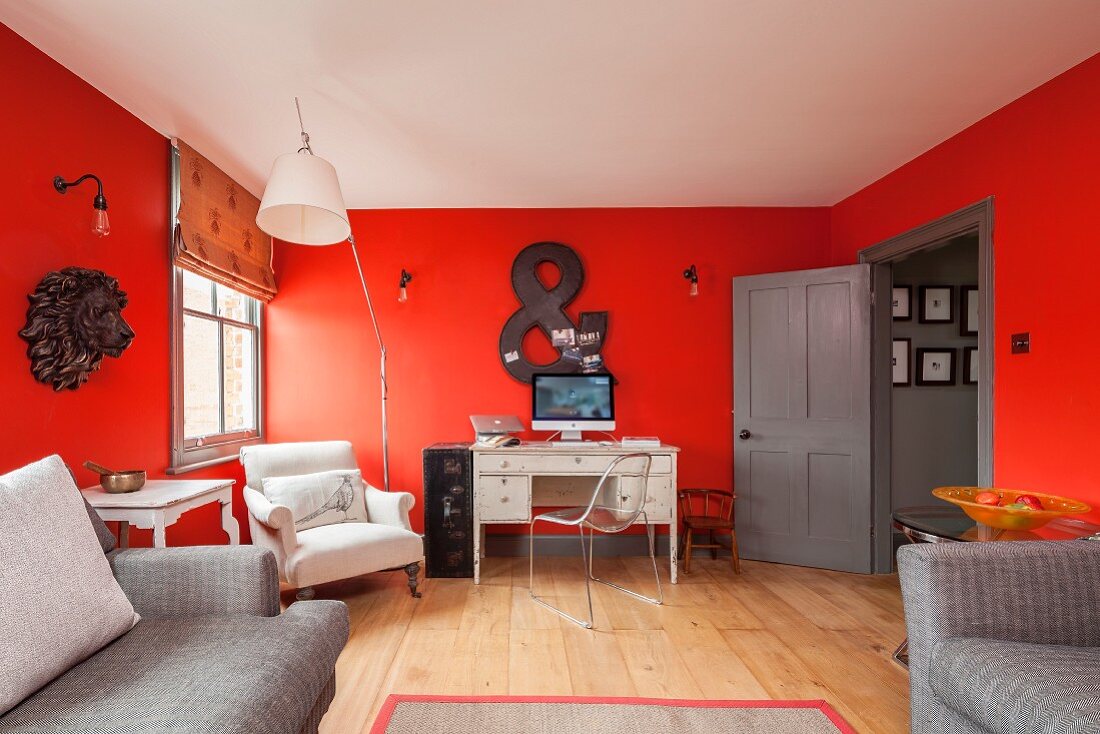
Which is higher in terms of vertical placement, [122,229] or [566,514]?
[122,229]

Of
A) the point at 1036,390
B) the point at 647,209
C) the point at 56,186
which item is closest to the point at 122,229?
the point at 56,186

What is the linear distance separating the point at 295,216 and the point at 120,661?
65.2 inches

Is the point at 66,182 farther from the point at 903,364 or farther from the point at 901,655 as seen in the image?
the point at 903,364

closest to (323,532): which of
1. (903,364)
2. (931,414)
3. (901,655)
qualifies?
(901,655)

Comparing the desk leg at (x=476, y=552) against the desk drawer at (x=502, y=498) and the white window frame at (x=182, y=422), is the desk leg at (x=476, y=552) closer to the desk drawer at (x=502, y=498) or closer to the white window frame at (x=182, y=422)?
the desk drawer at (x=502, y=498)

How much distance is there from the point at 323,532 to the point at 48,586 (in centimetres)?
176

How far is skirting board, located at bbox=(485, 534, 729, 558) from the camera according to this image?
3.90 metres

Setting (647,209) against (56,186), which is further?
(647,209)

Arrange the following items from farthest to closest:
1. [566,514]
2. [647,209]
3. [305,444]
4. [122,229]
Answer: [647,209] < [305,444] < [566,514] < [122,229]

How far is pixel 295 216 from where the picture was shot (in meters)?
2.35

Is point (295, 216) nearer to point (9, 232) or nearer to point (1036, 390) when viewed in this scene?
point (9, 232)

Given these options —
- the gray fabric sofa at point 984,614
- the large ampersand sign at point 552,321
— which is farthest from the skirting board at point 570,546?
the gray fabric sofa at point 984,614

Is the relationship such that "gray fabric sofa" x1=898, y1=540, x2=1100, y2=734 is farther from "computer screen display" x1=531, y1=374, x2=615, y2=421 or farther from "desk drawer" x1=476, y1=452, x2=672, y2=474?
"computer screen display" x1=531, y1=374, x2=615, y2=421

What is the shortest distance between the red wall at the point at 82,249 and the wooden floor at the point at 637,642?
4.29 ft
